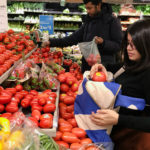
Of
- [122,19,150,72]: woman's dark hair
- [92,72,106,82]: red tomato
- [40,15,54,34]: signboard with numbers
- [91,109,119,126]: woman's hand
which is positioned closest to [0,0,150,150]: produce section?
[92,72,106,82]: red tomato

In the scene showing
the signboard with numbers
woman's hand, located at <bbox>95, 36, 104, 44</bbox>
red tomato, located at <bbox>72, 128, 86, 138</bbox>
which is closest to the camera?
red tomato, located at <bbox>72, 128, 86, 138</bbox>

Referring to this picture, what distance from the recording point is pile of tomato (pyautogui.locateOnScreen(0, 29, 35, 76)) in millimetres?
2075

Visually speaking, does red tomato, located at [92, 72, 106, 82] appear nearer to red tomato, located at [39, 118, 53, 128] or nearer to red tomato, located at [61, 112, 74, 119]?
red tomato, located at [61, 112, 74, 119]

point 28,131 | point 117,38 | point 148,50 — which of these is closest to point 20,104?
point 28,131

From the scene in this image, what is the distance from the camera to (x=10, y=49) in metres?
2.70

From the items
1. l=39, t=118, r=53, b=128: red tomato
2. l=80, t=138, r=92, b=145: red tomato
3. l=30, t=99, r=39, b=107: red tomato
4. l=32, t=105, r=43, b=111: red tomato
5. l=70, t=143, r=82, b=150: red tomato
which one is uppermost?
l=30, t=99, r=39, b=107: red tomato

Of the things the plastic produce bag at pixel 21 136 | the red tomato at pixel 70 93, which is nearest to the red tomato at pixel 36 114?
the plastic produce bag at pixel 21 136

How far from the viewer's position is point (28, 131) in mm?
1078

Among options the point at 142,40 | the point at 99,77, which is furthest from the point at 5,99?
the point at 142,40

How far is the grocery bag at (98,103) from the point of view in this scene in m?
1.39

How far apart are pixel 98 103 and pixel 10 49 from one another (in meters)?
1.74

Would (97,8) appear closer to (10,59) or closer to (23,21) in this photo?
(10,59)

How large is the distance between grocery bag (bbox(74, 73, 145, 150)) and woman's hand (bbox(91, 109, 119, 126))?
0.04 metres

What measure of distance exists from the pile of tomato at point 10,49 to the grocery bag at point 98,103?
820mm
